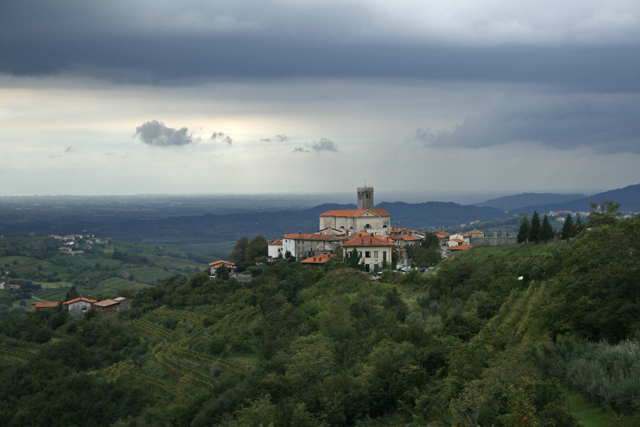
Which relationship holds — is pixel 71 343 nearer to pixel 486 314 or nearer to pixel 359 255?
pixel 359 255

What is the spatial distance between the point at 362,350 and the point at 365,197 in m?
65.4

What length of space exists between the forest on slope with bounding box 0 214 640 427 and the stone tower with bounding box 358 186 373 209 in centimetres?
3297

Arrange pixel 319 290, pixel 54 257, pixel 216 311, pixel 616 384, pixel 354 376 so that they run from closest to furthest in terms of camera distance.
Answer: pixel 616 384, pixel 354 376, pixel 319 290, pixel 216 311, pixel 54 257

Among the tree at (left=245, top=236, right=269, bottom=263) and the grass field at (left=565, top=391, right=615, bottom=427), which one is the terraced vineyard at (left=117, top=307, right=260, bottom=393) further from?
the grass field at (left=565, top=391, right=615, bottom=427)

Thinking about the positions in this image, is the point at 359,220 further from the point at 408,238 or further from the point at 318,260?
the point at 318,260

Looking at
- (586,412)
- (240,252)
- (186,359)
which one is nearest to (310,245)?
(240,252)

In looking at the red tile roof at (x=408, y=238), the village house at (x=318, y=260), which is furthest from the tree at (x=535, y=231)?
the red tile roof at (x=408, y=238)

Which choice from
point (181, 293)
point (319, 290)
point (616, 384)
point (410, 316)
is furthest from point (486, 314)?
point (181, 293)

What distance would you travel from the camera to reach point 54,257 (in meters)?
186

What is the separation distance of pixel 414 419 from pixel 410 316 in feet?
47.6

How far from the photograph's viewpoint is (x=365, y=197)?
92188 mm

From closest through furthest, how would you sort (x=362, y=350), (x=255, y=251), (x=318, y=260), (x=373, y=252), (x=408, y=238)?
1. (x=362, y=350)
2. (x=373, y=252)
3. (x=318, y=260)
4. (x=255, y=251)
5. (x=408, y=238)

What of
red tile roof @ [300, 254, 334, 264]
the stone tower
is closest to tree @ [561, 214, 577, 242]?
red tile roof @ [300, 254, 334, 264]

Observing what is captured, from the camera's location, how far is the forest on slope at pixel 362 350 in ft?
50.8
